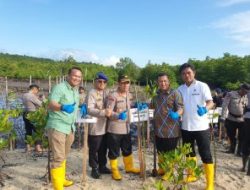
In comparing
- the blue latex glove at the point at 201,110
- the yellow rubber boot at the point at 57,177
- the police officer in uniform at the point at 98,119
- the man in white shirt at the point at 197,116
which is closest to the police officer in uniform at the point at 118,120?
the police officer in uniform at the point at 98,119

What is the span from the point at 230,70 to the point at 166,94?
3617 cm

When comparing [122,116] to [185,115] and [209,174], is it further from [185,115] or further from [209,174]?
[209,174]

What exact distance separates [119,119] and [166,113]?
695 mm

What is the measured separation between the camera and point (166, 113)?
4.56 meters

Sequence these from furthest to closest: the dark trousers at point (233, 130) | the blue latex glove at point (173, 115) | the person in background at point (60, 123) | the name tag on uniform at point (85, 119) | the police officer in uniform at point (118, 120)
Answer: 1. the dark trousers at point (233, 130)
2. the police officer in uniform at point (118, 120)
3. the name tag on uniform at point (85, 119)
4. the blue latex glove at point (173, 115)
5. the person in background at point (60, 123)

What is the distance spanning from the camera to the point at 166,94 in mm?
4578

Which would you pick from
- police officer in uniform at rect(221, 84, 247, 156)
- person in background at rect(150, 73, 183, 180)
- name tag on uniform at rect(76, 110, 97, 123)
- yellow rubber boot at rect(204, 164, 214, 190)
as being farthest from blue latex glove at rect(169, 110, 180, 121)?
police officer in uniform at rect(221, 84, 247, 156)

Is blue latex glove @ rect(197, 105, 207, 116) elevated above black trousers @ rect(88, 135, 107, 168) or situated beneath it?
elevated above

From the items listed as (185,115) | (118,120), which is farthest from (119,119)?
(185,115)

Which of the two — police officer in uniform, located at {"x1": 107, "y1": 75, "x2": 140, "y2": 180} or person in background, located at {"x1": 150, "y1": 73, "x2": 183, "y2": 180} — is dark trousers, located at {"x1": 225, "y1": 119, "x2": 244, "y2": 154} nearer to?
person in background, located at {"x1": 150, "y1": 73, "x2": 183, "y2": 180}

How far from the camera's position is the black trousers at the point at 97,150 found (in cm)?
479

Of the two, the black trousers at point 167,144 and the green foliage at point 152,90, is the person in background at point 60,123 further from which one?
the black trousers at point 167,144

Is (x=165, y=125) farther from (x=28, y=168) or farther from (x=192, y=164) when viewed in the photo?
(x=28, y=168)

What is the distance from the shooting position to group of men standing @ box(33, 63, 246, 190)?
401cm
